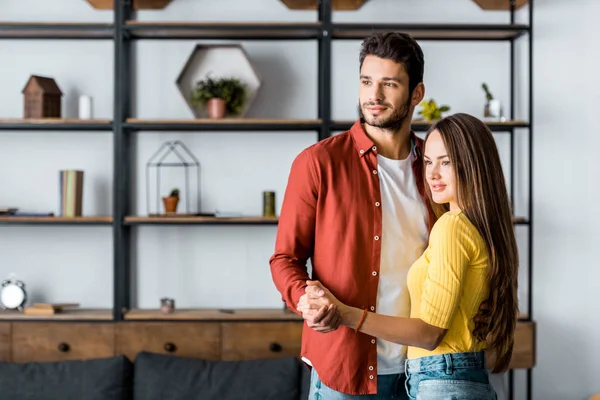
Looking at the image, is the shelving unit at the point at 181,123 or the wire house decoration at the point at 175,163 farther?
the wire house decoration at the point at 175,163

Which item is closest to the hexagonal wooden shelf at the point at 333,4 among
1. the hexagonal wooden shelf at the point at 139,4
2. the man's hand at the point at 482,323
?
the hexagonal wooden shelf at the point at 139,4

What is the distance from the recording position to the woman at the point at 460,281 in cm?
165

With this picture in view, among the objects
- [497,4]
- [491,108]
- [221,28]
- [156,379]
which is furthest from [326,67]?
[156,379]

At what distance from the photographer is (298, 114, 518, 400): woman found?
1652 mm

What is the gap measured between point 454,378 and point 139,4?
105 inches

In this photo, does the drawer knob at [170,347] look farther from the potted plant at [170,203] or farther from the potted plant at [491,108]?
the potted plant at [491,108]

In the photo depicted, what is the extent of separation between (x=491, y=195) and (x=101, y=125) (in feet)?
7.34

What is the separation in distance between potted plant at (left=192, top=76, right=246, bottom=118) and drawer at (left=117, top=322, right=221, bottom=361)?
103 cm

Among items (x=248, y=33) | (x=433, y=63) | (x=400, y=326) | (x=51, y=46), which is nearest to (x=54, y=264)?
(x=51, y=46)

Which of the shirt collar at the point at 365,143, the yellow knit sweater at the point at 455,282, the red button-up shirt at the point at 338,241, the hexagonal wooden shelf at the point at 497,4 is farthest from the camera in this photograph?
the hexagonal wooden shelf at the point at 497,4

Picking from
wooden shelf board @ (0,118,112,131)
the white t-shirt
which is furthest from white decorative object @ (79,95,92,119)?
the white t-shirt

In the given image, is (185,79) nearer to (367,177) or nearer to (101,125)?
(101,125)

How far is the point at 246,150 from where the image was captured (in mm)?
3650

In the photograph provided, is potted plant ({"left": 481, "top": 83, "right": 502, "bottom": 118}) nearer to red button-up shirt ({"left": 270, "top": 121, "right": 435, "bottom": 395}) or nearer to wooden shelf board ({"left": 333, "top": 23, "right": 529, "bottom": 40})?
wooden shelf board ({"left": 333, "top": 23, "right": 529, "bottom": 40})
